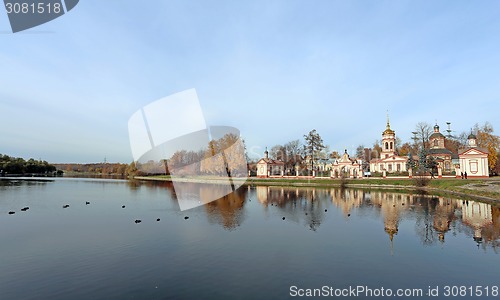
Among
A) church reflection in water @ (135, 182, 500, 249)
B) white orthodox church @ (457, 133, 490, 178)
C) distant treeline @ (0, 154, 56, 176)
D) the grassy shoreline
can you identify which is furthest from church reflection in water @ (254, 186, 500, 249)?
distant treeline @ (0, 154, 56, 176)

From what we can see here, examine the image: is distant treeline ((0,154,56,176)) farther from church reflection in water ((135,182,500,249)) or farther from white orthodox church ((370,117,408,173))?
white orthodox church ((370,117,408,173))

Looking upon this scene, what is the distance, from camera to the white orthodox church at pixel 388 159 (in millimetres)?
59125

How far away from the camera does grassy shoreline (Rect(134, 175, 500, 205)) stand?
32.1 metres

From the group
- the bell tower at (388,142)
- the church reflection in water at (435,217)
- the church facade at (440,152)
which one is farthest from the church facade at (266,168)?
the church reflection in water at (435,217)

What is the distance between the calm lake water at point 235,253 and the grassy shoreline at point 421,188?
10.5 m

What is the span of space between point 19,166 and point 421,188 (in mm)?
108665

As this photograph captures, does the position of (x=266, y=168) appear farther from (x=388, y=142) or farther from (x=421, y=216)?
(x=421, y=216)

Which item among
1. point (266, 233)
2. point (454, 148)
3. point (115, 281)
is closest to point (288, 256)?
point (266, 233)

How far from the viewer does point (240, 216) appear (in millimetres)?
22688

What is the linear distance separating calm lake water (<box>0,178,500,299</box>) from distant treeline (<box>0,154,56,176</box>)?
85.9 m

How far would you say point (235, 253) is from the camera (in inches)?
507

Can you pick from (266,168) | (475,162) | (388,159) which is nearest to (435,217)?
(475,162)

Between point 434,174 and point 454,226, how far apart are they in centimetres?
3572

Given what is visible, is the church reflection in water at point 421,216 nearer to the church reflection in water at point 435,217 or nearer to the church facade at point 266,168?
the church reflection in water at point 435,217
